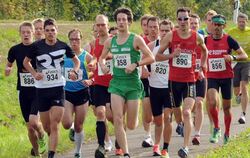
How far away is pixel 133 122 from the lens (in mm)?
12094

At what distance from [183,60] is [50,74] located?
207 cm

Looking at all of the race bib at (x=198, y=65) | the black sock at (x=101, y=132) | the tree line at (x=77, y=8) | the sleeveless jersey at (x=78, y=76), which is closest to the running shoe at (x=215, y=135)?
the race bib at (x=198, y=65)

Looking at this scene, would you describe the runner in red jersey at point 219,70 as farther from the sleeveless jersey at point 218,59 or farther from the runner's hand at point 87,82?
the runner's hand at point 87,82

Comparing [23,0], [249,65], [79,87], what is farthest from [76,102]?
[23,0]

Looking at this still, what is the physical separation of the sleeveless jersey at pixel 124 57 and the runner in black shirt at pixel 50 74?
923 mm

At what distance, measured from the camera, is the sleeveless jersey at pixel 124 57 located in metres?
12.0

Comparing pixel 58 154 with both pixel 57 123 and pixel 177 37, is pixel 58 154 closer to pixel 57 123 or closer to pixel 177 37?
pixel 57 123

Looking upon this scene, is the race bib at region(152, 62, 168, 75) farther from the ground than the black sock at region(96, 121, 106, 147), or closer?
farther from the ground

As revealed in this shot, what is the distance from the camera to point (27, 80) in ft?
43.6

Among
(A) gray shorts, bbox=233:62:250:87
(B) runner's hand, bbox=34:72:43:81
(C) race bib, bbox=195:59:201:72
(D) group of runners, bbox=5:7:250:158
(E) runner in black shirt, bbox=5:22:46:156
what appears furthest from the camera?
(A) gray shorts, bbox=233:62:250:87

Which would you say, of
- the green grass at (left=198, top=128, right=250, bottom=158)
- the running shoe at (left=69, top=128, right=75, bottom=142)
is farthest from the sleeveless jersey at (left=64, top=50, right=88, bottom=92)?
the green grass at (left=198, top=128, right=250, bottom=158)

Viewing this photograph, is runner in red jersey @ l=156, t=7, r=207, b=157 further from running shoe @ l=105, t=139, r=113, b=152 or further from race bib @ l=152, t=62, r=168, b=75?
running shoe @ l=105, t=139, r=113, b=152

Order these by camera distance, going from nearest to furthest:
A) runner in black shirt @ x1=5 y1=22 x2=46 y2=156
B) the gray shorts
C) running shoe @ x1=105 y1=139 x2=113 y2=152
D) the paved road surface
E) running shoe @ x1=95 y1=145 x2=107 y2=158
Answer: running shoe @ x1=95 y1=145 x2=107 y2=158 < runner in black shirt @ x1=5 y1=22 x2=46 y2=156 < the paved road surface < running shoe @ x1=105 y1=139 x2=113 y2=152 < the gray shorts

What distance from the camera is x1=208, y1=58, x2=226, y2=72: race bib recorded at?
14.3 metres
